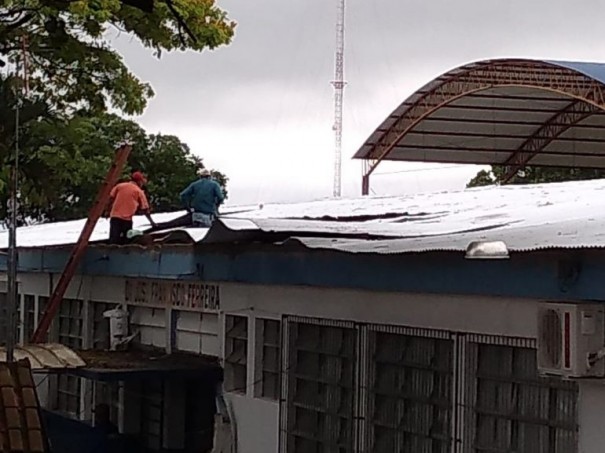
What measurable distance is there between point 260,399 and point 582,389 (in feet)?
15.8

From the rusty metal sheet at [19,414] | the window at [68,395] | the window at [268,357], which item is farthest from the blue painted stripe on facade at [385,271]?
the window at [68,395]

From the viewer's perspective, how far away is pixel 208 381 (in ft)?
46.1

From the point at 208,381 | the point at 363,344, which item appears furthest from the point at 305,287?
the point at 208,381

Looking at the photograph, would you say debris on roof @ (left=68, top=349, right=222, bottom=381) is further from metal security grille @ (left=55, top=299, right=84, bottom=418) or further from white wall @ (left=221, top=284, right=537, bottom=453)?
metal security grille @ (left=55, top=299, right=84, bottom=418)

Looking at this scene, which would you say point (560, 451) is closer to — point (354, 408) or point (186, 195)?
point (354, 408)

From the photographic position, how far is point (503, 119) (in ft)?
111

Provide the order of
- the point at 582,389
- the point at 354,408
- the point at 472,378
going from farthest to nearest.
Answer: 1. the point at 354,408
2. the point at 472,378
3. the point at 582,389

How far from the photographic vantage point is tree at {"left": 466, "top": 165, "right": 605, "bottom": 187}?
3852 centimetres

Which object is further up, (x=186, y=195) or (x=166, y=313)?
(x=186, y=195)

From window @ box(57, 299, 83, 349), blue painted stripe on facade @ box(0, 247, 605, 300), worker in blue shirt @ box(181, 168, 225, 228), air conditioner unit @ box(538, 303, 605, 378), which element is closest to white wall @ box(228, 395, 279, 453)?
blue painted stripe on facade @ box(0, 247, 605, 300)

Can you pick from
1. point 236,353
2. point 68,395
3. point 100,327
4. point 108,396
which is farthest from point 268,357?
point 68,395

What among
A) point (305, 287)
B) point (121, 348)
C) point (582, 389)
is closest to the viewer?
point (582, 389)

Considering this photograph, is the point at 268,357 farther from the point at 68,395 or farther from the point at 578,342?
the point at 68,395

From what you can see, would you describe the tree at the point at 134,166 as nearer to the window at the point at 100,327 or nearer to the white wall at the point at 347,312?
the window at the point at 100,327
